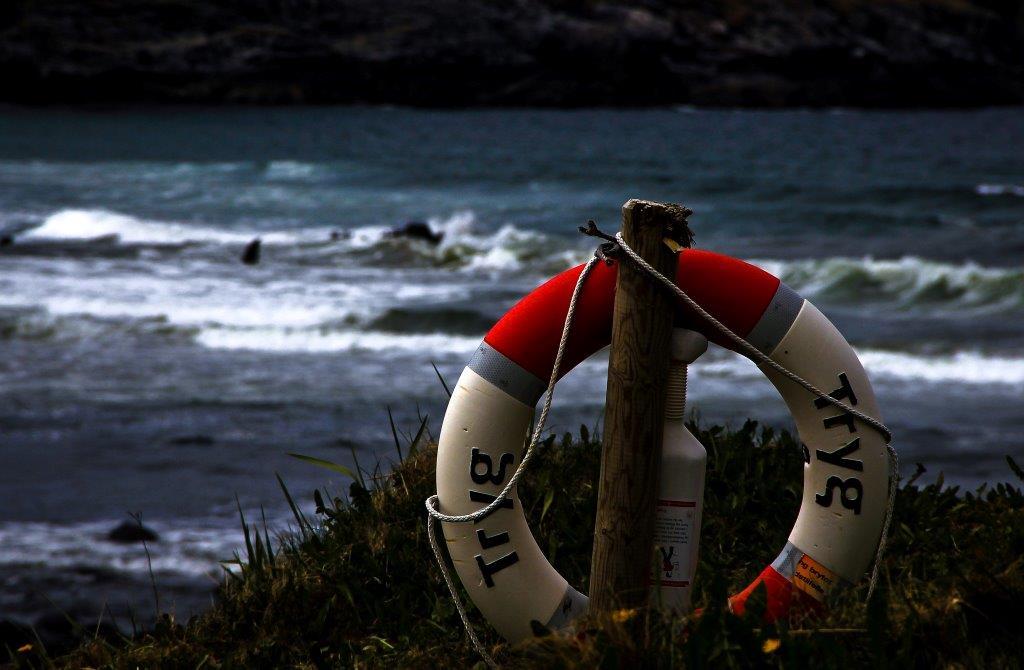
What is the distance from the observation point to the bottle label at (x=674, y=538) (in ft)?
9.03

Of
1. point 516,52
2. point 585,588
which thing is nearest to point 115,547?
point 585,588

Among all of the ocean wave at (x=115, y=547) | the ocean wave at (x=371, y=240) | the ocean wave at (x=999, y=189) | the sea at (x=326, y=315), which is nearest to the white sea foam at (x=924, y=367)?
the sea at (x=326, y=315)

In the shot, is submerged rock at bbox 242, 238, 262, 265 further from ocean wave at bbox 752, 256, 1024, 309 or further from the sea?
ocean wave at bbox 752, 256, 1024, 309

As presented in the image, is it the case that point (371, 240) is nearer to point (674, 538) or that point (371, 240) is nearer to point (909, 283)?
point (909, 283)

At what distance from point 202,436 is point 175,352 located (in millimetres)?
2743

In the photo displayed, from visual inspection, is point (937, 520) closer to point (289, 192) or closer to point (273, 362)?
point (273, 362)

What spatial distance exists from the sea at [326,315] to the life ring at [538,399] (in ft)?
3.99

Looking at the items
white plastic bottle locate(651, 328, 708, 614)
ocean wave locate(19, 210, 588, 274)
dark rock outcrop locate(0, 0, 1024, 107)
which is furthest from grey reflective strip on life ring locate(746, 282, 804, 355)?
dark rock outcrop locate(0, 0, 1024, 107)

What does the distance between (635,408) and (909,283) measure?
1125cm

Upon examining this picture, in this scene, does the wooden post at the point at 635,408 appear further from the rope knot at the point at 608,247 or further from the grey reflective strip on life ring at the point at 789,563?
the grey reflective strip on life ring at the point at 789,563

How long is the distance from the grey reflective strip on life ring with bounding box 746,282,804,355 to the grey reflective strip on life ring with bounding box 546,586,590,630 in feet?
2.59

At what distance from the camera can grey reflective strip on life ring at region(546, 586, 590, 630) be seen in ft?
9.41

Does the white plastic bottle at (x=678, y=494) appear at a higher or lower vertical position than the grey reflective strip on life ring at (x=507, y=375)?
lower

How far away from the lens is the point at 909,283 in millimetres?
13047
